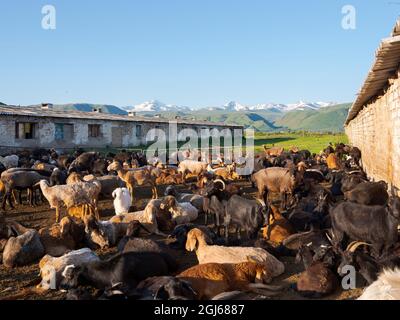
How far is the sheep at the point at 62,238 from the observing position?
8.42m

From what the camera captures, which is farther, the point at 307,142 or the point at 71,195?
the point at 307,142

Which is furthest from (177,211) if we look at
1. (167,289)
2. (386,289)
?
(386,289)

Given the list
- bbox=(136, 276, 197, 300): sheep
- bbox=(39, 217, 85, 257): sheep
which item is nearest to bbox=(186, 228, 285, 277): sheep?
bbox=(136, 276, 197, 300): sheep

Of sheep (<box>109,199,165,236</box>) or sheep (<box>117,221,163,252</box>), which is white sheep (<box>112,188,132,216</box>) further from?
sheep (<box>117,221,163,252</box>)

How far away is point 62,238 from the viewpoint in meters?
8.59

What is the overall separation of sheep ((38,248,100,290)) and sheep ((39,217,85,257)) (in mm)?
1182

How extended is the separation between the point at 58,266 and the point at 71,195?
4.83 metres

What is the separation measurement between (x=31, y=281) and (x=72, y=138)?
93.4ft

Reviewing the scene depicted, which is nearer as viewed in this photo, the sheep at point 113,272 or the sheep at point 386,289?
the sheep at point 386,289

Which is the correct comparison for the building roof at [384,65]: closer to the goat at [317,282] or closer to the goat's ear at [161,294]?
the goat at [317,282]

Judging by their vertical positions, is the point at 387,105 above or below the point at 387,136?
above

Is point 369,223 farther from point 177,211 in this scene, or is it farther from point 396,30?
point 177,211

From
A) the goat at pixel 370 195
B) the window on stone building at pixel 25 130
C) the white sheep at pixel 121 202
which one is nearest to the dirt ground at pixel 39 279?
the white sheep at pixel 121 202

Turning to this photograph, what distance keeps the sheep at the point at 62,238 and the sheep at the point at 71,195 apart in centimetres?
258
